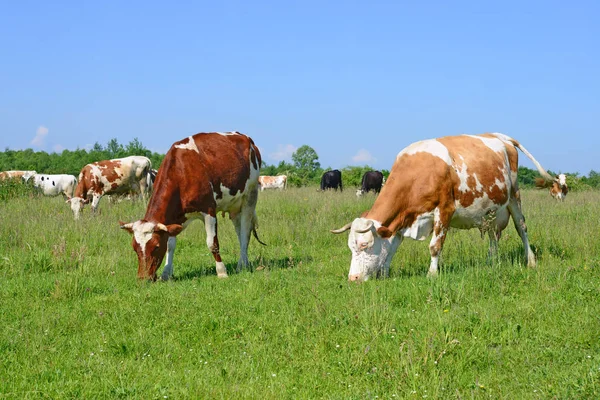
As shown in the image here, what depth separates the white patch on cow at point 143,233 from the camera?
29.9ft

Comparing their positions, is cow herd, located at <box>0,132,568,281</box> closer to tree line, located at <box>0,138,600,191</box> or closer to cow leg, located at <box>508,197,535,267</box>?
cow leg, located at <box>508,197,535,267</box>

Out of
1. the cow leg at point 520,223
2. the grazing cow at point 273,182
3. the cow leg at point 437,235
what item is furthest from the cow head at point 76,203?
the grazing cow at point 273,182

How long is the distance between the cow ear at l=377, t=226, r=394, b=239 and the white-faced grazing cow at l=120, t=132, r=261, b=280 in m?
2.67

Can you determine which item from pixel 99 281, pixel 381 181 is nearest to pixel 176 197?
pixel 99 281

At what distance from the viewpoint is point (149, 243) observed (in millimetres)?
9109

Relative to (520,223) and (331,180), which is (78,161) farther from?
(520,223)

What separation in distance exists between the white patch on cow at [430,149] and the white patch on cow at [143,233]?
12.8 feet

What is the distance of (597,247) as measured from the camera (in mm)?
9594

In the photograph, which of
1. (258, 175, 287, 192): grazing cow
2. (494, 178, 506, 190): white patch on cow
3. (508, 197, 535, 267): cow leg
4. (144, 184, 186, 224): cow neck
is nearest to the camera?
(494, 178, 506, 190): white patch on cow

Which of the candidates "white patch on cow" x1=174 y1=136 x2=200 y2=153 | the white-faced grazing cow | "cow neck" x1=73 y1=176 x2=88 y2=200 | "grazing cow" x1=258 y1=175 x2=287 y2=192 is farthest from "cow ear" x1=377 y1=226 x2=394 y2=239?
"grazing cow" x1=258 y1=175 x2=287 y2=192

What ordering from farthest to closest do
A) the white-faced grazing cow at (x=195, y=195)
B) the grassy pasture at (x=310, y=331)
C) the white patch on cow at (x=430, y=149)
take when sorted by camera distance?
1. the white-faced grazing cow at (x=195, y=195)
2. the white patch on cow at (x=430, y=149)
3. the grassy pasture at (x=310, y=331)

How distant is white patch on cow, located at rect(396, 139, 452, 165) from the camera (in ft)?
29.0

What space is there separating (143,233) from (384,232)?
3598 mm

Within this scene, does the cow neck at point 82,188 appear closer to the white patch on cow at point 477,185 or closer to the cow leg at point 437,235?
the cow leg at point 437,235
